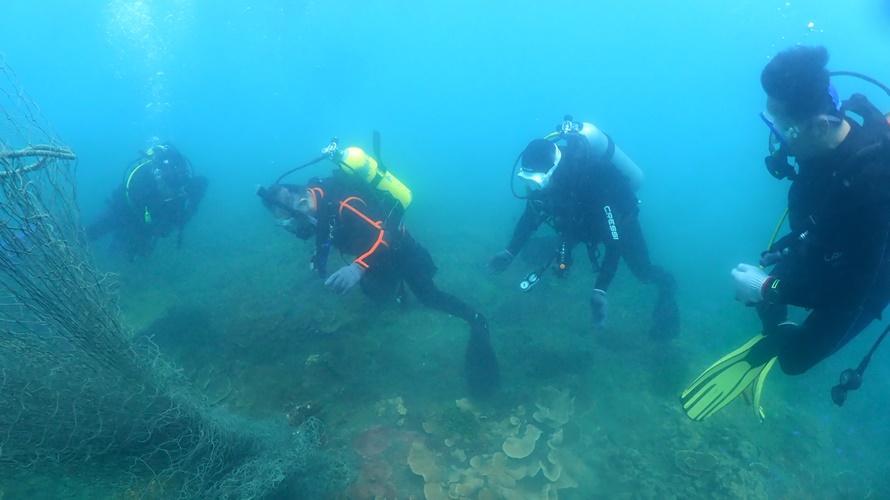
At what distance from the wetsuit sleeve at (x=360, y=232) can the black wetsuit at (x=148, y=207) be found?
559 cm

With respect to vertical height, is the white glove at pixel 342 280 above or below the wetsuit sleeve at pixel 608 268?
below

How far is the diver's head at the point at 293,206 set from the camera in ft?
16.3

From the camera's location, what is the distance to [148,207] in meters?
8.84

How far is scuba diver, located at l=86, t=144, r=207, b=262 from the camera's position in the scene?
29.8ft

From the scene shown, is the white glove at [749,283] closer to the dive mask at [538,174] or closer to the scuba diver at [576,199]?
the scuba diver at [576,199]

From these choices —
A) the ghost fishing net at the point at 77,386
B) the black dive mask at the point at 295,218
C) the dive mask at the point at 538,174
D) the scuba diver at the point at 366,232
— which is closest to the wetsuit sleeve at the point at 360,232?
the scuba diver at the point at 366,232

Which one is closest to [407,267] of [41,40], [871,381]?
[871,381]

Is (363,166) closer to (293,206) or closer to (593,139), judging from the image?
(293,206)

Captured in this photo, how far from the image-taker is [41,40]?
68812mm

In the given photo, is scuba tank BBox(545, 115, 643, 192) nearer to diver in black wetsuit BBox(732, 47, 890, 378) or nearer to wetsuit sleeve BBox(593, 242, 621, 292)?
wetsuit sleeve BBox(593, 242, 621, 292)

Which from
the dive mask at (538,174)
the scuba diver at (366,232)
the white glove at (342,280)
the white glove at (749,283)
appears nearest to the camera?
the white glove at (749,283)

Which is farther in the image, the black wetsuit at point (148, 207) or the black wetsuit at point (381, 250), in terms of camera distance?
the black wetsuit at point (148, 207)

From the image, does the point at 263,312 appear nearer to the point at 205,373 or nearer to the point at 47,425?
the point at 205,373

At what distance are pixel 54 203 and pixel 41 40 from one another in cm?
9618
